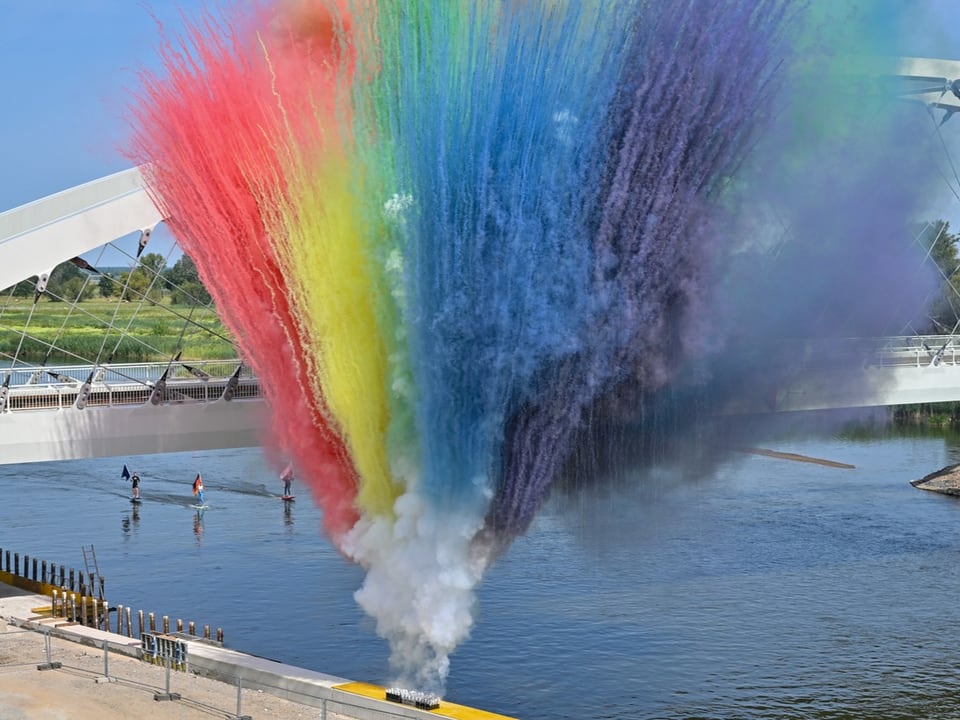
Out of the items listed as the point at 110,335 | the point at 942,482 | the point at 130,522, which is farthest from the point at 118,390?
the point at 110,335

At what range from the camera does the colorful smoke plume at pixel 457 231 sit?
25.0m

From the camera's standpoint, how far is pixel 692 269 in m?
27.2

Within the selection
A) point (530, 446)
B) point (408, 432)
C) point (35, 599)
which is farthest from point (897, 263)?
point (35, 599)

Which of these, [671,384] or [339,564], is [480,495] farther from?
[339,564]

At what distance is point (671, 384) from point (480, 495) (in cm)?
559

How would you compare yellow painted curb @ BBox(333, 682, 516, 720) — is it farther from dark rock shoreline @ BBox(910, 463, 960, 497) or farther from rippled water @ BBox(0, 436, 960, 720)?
dark rock shoreline @ BBox(910, 463, 960, 497)

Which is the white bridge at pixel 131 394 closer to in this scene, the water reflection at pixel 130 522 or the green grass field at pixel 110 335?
the water reflection at pixel 130 522

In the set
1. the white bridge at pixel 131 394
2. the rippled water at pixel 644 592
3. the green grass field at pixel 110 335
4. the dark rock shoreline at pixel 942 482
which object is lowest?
the rippled water at pixel 644 592

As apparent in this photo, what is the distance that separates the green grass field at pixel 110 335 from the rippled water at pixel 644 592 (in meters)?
45.9

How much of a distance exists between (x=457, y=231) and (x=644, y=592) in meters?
17.0

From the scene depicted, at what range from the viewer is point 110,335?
101 metres

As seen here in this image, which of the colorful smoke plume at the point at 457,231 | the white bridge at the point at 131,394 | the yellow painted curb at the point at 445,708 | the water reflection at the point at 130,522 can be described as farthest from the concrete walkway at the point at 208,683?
the water reflection at the point at 130,522

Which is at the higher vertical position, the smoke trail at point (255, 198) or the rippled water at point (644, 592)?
the smoke trail at point (255, 198)

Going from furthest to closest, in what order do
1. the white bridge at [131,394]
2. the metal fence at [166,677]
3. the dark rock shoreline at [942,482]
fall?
the dark rock shoreline at [942,482], the white bridge at [131,394], the metal fence at [166,677]
